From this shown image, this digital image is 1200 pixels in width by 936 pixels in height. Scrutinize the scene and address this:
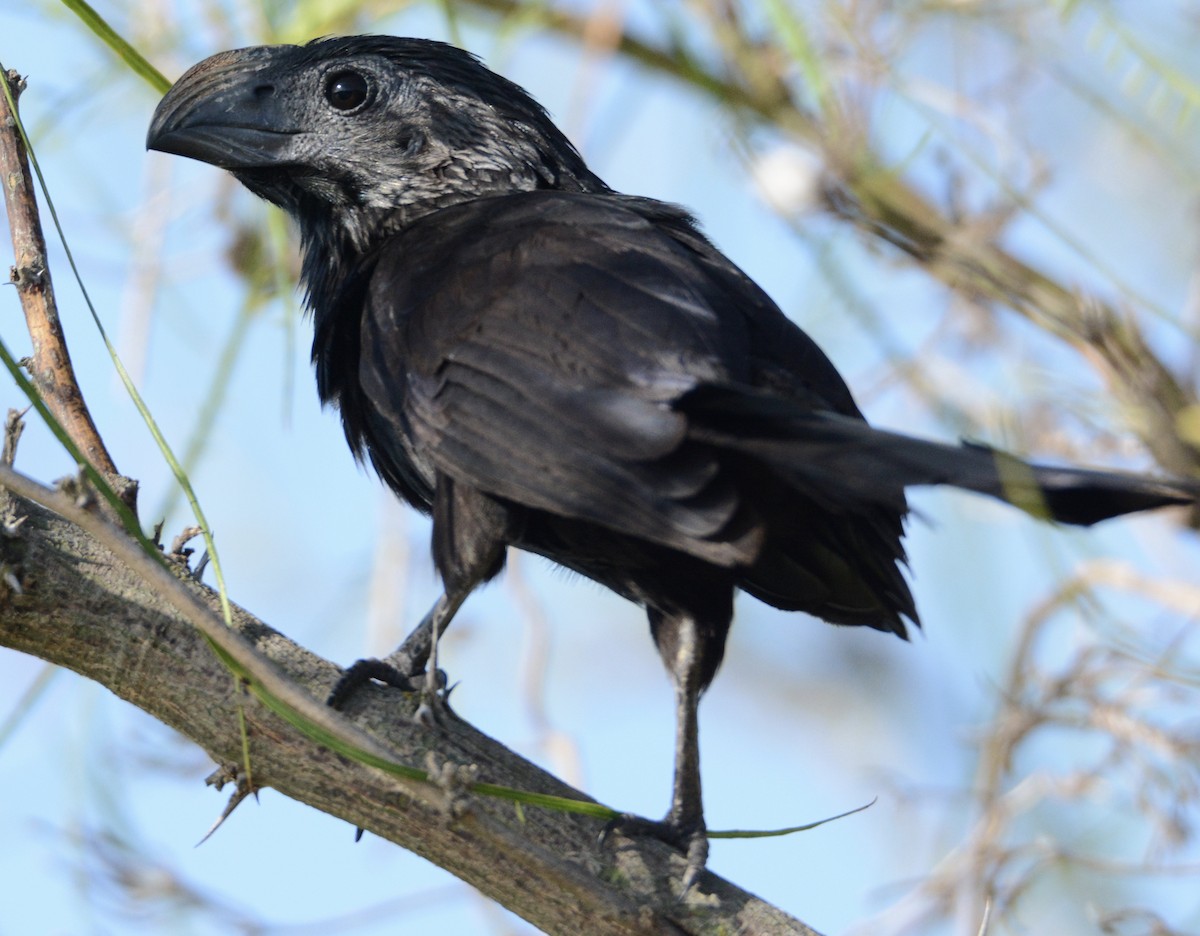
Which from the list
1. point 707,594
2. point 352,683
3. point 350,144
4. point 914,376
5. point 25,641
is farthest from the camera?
point 914,376

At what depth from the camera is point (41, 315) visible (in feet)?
7.68

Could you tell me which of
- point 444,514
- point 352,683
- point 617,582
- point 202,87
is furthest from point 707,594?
point 202,87

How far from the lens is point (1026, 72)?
415 centimetres

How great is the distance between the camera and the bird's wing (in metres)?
2.31

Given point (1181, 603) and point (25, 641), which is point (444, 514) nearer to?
point (25, 641)

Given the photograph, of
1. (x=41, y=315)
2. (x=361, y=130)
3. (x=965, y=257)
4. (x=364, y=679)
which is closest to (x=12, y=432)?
(x=41, y=315)

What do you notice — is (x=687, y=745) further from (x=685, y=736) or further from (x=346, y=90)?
(x=346, y=90)

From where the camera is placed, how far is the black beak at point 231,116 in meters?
3.35

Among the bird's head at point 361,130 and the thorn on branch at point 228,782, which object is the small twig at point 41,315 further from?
the bird's head at point 361,130

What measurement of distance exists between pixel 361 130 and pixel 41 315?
1.39 metres

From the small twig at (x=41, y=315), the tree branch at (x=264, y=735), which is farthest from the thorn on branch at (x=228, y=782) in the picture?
the small twig at (x=41, y=315)

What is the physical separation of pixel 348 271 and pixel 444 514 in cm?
98

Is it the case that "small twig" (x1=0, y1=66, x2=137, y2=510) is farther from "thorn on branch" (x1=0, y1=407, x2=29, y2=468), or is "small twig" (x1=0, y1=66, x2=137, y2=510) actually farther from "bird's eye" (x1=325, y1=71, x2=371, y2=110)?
"bird's eye" (x1=325, y1=71, x2=371, y2=110)

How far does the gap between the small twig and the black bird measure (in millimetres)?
600
